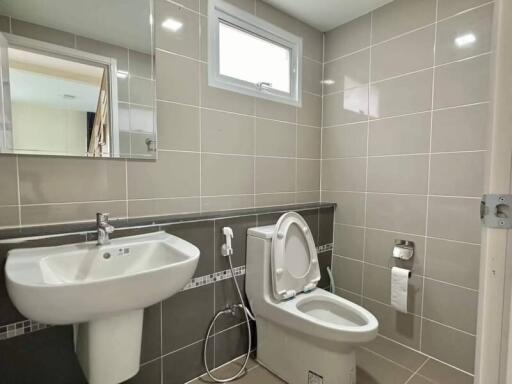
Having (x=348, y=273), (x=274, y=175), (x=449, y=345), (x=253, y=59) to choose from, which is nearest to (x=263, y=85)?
(x=253, y=59)

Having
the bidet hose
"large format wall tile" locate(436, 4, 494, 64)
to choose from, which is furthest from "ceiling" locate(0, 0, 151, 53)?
"large format wall tile" locate(436, 4, 494, 64)

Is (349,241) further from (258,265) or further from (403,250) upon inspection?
(258,265)

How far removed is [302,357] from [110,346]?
938 mm

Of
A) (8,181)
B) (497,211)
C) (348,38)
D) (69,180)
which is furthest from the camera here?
(348,38)

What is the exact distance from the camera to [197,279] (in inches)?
58.3

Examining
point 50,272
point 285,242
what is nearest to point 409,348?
point 285,242

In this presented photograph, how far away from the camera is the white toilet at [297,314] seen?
4.34 feet

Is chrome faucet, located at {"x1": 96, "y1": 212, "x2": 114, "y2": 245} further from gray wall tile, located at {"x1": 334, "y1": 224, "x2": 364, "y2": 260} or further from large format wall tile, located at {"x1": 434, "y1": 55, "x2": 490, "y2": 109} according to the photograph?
large format wall tile, located at {"x1": 434, "y1": 55, "x2": 490, "y2": 109}

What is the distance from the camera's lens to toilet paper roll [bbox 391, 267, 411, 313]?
170 centimetres

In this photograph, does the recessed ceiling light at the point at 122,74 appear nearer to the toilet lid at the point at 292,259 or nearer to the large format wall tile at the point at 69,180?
the large format wall tile at the point at 69,180

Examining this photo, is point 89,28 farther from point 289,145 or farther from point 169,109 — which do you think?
point 289,145

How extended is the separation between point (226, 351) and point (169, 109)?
4.73 ft

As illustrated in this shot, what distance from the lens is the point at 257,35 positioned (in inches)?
74.3

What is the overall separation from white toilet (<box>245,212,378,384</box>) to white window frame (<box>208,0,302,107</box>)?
2.99 ft
